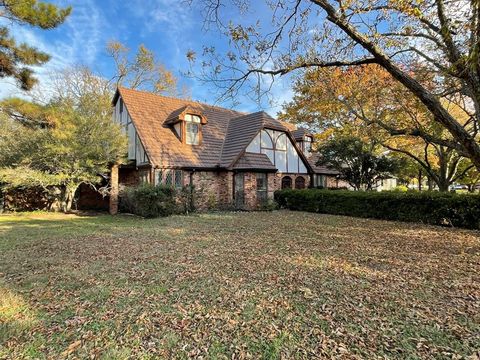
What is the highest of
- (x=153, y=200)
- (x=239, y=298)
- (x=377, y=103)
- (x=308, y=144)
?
(x=377, y=103)

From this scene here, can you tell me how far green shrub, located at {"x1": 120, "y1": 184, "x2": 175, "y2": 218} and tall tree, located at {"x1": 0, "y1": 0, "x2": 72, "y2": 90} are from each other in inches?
265

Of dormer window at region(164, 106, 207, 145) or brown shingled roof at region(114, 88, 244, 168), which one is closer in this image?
brown shingled roof at region(114, 88, 244, 168)

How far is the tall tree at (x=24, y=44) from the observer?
10.9m

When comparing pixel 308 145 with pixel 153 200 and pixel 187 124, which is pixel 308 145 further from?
pixel 153 200

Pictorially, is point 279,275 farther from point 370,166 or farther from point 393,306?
point 370,166

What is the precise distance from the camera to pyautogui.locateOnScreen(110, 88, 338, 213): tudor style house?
15.4m

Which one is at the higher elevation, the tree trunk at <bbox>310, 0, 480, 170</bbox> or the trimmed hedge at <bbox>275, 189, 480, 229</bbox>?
the tree trunk at <bbox>310, 0, 480, 170</bbox>

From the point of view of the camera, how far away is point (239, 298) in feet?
14.1

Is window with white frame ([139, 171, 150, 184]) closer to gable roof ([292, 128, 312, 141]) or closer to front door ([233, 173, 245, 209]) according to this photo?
front door ([233, 173, 245, 209])

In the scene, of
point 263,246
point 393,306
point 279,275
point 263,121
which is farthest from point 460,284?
point 263,121

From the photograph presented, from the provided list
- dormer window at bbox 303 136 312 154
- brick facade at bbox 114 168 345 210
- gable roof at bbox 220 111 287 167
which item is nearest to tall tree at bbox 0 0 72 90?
brick facade at bbox 114 168 345 210

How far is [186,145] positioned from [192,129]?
121 centimetres

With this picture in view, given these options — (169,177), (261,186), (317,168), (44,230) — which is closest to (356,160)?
(317,168)

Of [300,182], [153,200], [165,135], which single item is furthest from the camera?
[300,182]
